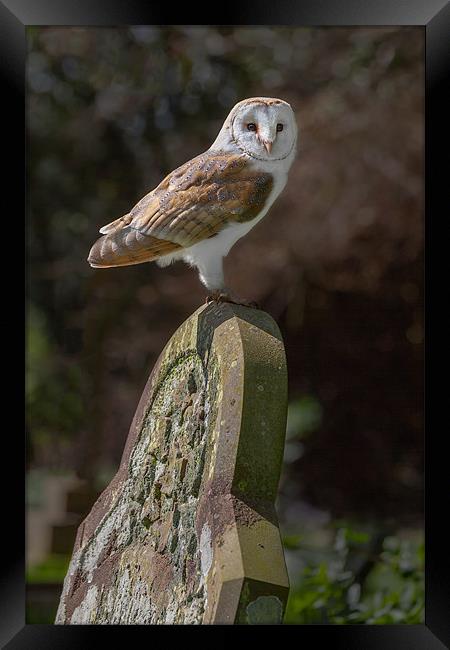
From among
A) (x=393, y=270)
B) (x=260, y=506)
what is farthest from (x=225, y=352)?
(x=393, y=270)

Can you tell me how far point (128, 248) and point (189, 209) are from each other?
0.20 meters

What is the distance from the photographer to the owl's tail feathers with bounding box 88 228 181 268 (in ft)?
7.58

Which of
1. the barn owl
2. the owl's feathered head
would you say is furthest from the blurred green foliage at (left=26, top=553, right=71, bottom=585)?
the owl's feathered head

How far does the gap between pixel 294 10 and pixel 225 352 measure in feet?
3.20

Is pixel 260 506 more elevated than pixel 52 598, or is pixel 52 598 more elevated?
pixel 260 506

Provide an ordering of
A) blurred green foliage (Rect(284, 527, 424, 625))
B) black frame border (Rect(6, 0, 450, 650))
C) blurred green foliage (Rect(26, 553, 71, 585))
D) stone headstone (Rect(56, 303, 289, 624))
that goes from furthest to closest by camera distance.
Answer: blurred green foliage (Rect(26, 553, 71, 585)) < blurred green foliage (Rect(284, 527, 424, 625)) < black frame border (Rect(6, 0, 450, 650)) < stone headstone (Rect(56, 303, 289, 624))

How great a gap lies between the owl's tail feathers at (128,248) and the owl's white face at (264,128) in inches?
13.4

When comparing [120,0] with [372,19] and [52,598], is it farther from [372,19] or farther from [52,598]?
[52,598]

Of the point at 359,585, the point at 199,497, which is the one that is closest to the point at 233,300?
the point at 199,497

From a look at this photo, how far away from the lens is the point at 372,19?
229 centimetres

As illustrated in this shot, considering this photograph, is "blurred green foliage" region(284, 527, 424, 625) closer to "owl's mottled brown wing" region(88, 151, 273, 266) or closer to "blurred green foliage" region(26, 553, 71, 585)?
"blurred green foliage" region(26, 553, 71, 585)

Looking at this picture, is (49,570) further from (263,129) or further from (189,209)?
(263,129)

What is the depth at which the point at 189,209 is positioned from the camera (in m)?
2.26
